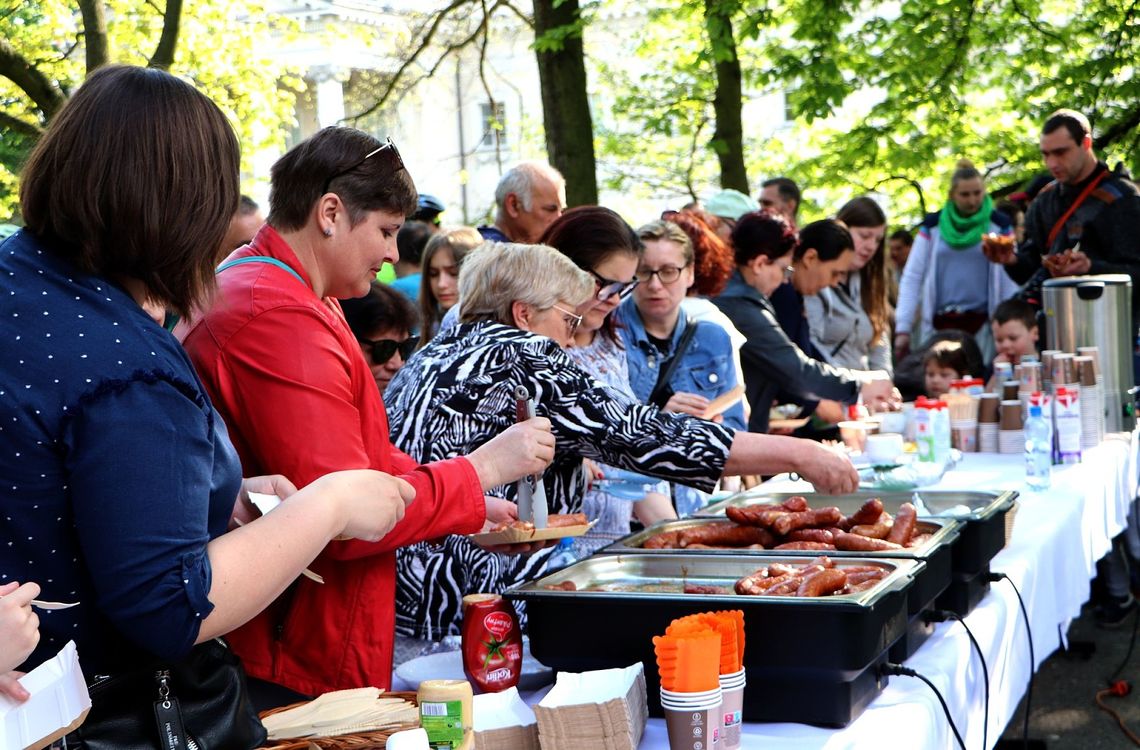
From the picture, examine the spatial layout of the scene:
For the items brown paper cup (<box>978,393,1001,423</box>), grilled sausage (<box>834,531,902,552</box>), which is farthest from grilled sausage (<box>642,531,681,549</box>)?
brown paper cup (<box>978,393,1001,423</box>)

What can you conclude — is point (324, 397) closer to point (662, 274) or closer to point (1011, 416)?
point (662, 274)

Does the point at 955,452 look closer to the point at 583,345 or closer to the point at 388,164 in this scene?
the point at 583,345

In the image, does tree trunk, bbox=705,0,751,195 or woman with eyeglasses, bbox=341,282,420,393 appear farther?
tree trunk, bbox=705,0,751,195

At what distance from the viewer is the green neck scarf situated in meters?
7.71

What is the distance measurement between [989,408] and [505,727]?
3.84 m

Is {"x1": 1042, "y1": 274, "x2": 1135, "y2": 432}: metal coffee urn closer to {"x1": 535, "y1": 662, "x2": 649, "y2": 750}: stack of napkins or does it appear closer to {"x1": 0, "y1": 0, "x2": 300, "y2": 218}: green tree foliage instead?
{"x1": 0, "y1": 0, "x2": 300, "y2": 218}: green tree foliage

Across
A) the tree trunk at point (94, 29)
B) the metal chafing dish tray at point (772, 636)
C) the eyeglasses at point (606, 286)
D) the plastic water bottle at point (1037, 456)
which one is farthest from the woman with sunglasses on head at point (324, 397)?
the tree trunk at point (94, 29)

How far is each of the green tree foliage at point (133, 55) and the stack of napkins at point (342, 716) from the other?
1.71 metres

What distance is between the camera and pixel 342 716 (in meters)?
1.77

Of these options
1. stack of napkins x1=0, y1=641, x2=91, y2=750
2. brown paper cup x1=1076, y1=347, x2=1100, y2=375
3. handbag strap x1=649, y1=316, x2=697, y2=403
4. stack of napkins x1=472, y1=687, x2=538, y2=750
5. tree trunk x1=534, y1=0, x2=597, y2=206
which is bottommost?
stack of napkins x1=472, y1=687, x2=538, y2=750

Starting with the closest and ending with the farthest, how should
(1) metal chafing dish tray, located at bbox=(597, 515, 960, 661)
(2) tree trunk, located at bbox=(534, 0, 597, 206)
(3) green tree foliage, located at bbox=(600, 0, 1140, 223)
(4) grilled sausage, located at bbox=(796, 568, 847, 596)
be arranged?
1. (4) grilled sausage, located at bbox=(796, 568, 847, 596)
2. (1) metal chafing dish tray, located at bbox=(597, 515, 960, 661)
3. (2) tree trunk, located at bbox=(534, 0, 597, 206)
4. (3) green tree foliage, located at bbox=(600, 0, 1140, 223)

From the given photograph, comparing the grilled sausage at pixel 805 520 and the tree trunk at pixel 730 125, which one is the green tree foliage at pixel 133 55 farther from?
the tree trunk at pixel 730 125

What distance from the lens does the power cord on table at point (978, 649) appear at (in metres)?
2.42

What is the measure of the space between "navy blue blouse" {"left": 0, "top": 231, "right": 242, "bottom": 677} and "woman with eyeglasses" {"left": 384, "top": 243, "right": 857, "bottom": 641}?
50.6 inches
